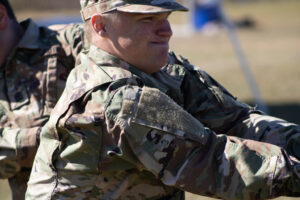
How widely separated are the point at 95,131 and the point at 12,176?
61.9 inches

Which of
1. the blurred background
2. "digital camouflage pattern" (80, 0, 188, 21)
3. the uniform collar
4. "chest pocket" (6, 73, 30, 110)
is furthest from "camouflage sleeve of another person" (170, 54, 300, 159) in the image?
the blurred background

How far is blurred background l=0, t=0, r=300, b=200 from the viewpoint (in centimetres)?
1058

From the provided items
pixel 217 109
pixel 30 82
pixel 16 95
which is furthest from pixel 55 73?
pixel 217 109

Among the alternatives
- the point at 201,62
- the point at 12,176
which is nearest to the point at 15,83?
the point at 12,176

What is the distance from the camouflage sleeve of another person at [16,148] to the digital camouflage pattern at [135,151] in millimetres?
786

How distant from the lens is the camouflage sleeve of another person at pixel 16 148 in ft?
11.7

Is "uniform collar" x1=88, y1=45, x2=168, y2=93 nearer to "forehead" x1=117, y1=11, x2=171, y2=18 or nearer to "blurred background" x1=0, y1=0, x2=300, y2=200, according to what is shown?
"forehead" x1=117, y1=11, x2=171, y2=18

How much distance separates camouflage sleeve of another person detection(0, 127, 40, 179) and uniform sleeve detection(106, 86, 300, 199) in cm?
130

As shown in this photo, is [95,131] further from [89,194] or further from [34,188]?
[34,188]

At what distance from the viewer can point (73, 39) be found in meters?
3.99

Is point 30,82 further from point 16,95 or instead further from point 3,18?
point 3,18

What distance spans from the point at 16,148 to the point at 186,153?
1542mm

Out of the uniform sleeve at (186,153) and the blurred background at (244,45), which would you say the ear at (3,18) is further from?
the blurred background at (244,45)

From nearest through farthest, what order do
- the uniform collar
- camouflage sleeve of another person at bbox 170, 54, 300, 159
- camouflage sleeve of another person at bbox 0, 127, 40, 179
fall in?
the uniform collar, camouflage sleeve of another person at bbox 170, 54, 300, 159, camouflage sleeve of another person at bbox 0, 127, 40, 179
